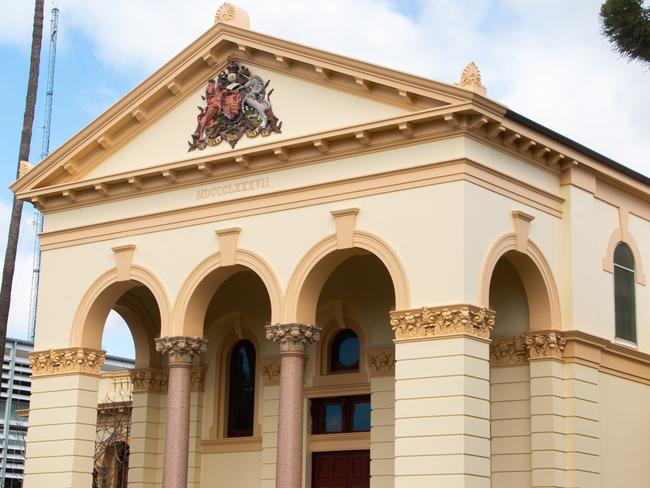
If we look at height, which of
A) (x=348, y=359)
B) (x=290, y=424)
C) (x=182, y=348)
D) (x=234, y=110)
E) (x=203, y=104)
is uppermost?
(x=203, y=104)

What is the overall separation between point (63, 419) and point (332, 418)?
19.5ft

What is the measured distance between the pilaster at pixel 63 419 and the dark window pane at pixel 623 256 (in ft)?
37.6

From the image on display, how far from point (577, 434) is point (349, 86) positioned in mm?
8064

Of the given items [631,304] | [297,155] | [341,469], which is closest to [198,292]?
[297,155]

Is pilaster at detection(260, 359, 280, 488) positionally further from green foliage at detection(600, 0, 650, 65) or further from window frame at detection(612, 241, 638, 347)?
green foliage at detection(600, 0, 650, 65)

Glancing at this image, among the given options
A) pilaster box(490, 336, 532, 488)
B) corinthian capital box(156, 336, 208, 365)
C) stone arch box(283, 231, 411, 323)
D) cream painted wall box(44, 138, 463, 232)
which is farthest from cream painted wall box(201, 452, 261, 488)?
pilaster box(490, 336, 532, 488)

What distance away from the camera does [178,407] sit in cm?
2769

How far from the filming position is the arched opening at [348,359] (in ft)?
96.8

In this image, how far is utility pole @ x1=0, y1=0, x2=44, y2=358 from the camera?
34.5 metres

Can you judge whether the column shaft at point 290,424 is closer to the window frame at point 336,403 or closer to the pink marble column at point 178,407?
the pink marble column at point 178,407

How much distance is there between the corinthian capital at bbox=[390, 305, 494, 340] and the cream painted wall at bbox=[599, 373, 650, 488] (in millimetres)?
4424

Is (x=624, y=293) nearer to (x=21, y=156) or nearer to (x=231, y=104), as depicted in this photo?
(x=231, y=104)

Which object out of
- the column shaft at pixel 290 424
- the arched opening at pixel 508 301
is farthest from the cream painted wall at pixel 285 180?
the column shaft at pixel 290 424

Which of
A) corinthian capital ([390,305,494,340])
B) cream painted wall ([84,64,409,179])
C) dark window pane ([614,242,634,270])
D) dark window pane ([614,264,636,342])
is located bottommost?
corinthian capital ([390,305,494,340])
